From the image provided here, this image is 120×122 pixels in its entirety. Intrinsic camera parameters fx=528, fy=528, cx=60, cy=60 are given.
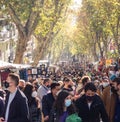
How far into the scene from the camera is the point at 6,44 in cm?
7525

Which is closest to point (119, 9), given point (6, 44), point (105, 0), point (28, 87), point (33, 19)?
point (105, 0)

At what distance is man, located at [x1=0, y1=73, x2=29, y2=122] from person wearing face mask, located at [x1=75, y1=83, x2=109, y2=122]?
0.94 m

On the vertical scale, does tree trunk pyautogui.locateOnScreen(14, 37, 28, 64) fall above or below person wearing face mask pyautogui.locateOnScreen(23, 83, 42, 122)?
above

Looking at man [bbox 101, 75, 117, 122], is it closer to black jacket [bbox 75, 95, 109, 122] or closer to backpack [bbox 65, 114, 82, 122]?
black jacket [bbox 75, 95, 109, 122]

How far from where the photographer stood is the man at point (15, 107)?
8.73 meters

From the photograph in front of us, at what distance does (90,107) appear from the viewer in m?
9.01

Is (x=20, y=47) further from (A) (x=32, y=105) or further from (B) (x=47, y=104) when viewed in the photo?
(B) (x=47, y=104)

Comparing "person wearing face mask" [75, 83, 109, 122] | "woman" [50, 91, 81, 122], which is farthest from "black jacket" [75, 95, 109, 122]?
"woman" [50, 91, 81, 122]

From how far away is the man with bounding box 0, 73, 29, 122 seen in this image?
8727 mm

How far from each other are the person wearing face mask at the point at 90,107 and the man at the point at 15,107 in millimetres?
944

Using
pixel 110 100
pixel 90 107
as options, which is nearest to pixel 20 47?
pixel 110 100

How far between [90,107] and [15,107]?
1287 mm

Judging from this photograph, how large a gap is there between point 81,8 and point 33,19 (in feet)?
76.3

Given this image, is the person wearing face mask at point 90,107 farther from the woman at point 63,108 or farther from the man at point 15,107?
the man at point 15,107
